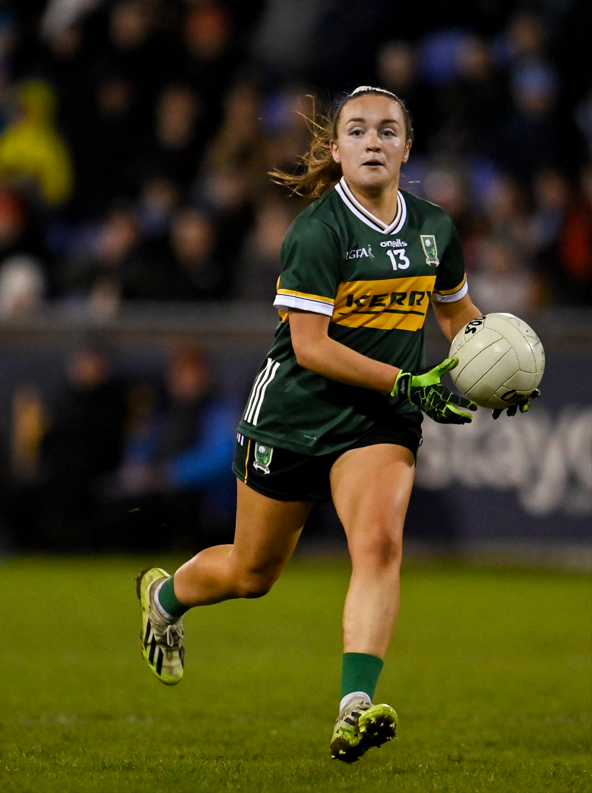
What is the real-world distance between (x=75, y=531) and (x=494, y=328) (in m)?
7.00

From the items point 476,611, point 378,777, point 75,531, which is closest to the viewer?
point 378,777

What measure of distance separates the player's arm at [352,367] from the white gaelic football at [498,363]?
0.08 m

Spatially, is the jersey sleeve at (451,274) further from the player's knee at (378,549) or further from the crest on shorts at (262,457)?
the player's knee at (378,549)

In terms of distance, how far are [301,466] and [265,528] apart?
0.29 m

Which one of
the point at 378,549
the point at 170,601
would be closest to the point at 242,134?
the point at 170,601

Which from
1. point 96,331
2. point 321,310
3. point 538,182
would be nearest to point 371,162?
point 321,310

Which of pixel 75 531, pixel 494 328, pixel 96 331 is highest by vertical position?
pixel 494 328

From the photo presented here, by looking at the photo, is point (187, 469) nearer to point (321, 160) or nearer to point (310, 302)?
point (321, 160)

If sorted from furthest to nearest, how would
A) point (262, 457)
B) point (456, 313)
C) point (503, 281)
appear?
point (503, 281)
point (456, 313)
point (262, 457)

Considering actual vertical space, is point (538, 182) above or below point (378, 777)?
above

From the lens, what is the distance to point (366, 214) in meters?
4.70

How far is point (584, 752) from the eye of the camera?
471cm

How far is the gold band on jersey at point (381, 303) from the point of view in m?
4.64

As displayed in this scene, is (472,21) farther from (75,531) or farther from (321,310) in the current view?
(321,310)
